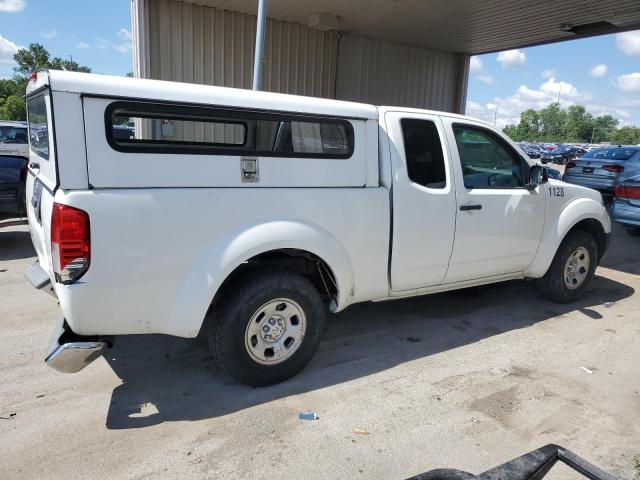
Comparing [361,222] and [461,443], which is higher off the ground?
[361,222]

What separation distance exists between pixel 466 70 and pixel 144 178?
13067 mm

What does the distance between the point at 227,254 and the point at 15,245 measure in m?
5.91

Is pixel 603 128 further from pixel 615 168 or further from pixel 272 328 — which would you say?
pixel 272 328

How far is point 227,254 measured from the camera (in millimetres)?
3098

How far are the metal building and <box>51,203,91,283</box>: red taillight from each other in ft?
25.6

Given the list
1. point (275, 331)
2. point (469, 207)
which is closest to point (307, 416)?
point (275, 331)

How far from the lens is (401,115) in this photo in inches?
155

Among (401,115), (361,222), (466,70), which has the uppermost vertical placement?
(466,70)

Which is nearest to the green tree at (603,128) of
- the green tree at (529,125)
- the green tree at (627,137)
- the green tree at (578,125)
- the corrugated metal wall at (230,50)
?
the green tree at (578,125)

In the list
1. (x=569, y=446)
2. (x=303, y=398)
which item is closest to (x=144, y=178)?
(x=303, y=398)

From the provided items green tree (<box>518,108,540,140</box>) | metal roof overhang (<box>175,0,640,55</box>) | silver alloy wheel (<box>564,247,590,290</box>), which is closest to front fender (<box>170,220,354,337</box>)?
silver alloy wheel (<box>564,247,590,290</box>)

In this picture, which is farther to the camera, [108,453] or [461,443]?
[461,443]

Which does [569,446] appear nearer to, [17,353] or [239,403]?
[239,403]

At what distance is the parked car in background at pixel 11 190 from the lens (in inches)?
265
